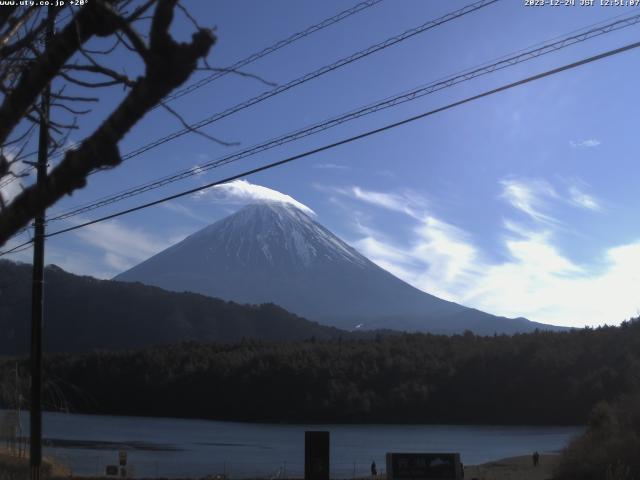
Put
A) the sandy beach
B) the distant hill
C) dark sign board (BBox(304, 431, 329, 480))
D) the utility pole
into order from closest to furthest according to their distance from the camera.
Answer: dark sign board (BBox(304, 431, 329, 480)), the utility pole, the sandy beach, the distant hill

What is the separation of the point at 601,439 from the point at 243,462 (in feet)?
79.3

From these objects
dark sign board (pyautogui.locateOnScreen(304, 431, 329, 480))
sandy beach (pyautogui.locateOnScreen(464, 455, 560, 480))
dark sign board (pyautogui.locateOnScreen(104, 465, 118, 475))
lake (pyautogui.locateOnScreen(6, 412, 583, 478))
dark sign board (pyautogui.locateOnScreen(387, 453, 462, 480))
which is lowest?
lake (pyautogui.locateOnScreen(6, 412, 583, 478))

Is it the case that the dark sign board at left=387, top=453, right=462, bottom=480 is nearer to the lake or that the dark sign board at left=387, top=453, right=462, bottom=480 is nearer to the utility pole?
the utility pole

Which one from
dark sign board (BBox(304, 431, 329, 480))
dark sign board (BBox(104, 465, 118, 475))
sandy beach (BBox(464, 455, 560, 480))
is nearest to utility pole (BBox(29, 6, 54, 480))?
dark sign board (BBox(304, 431, 329, 480))

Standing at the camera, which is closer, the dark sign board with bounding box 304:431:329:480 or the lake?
the dark sign board with bounding box 304:431:329:480

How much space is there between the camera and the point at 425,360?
9831 cm

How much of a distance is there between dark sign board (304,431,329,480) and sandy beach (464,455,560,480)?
17.1 m

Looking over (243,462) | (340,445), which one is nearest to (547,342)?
(340,445)

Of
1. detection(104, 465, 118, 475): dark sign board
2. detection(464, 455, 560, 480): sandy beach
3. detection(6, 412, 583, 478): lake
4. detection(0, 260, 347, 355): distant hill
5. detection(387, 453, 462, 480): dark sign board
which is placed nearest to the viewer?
detection(387, 453, 462, 480): dark sign board

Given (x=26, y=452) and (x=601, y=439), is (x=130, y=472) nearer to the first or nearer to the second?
(x=26, y=452)

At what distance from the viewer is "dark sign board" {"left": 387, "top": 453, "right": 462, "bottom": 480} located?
16.7 m

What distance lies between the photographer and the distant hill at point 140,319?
133 metres

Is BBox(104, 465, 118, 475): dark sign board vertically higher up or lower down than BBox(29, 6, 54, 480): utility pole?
lower down

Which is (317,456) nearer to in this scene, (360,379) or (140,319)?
(360,379)
